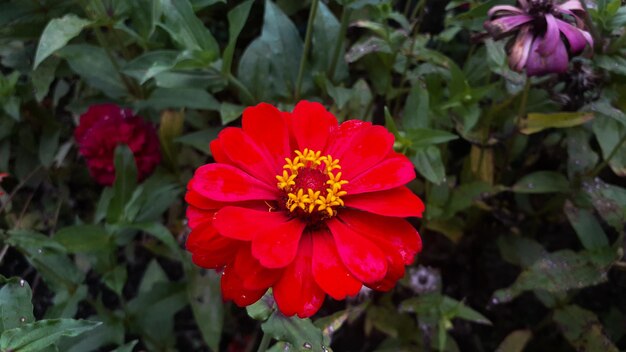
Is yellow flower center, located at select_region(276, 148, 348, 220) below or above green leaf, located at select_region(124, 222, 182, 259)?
above

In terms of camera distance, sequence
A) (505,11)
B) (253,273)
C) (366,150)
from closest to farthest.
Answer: (253,273)
(366,150)
(505,11)

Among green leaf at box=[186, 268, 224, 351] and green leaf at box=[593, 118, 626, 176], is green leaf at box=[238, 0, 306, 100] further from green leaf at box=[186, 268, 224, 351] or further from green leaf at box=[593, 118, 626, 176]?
green leaf at box=[593, 118, 626, 176]

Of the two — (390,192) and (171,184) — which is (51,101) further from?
(390,192)

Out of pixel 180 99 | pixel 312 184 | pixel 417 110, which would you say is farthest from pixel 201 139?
pixel 312 184

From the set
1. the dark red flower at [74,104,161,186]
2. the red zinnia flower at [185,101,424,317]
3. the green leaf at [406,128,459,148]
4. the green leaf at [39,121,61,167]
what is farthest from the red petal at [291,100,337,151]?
the green leaf at [39,121,61,167]

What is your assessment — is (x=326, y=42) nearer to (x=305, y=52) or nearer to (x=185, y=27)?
(x=305, y=52)

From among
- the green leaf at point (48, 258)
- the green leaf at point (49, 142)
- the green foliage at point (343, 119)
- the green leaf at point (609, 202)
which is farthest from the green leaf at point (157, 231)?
the green leaf at point (609, 202)
